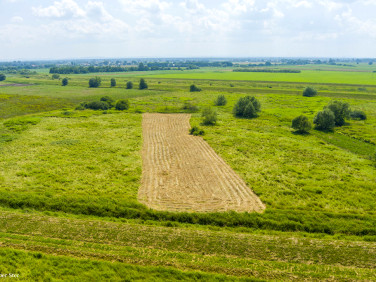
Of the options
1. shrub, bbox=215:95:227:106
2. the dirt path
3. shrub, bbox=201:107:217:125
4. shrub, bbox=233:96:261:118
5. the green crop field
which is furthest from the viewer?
shrub, bbox=215:95:227:106

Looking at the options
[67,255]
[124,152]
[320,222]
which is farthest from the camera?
[124,152]

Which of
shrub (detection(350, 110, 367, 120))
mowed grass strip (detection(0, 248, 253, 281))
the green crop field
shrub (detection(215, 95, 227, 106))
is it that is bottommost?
mowed grass strip (detection(0, 248, 253, 281))

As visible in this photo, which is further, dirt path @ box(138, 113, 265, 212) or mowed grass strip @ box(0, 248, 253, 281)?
dirt path @ box(138, 113, 265, 212)

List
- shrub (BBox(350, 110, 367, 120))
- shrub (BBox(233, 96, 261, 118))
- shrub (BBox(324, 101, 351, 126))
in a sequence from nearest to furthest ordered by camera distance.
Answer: shrub (BBox(324, 101, 351, 126)), shrub (BBox(350, 110, 367, 120)), shrub (BBox(233, 96, 261, 118))

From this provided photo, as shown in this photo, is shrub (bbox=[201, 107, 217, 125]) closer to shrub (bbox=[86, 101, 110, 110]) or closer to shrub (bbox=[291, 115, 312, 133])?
shrub (bbox=[291, 115, 312, 133])

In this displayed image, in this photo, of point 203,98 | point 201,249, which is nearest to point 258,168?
point 201,249

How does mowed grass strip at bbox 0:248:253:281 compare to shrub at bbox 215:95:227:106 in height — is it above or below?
below

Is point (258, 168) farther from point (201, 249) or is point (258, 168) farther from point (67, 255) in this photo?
point (67, 255)

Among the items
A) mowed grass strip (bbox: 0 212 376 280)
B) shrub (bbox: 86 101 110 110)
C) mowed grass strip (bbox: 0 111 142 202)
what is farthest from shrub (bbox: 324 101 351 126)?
shrub (bbox: 86 101 110 110)
